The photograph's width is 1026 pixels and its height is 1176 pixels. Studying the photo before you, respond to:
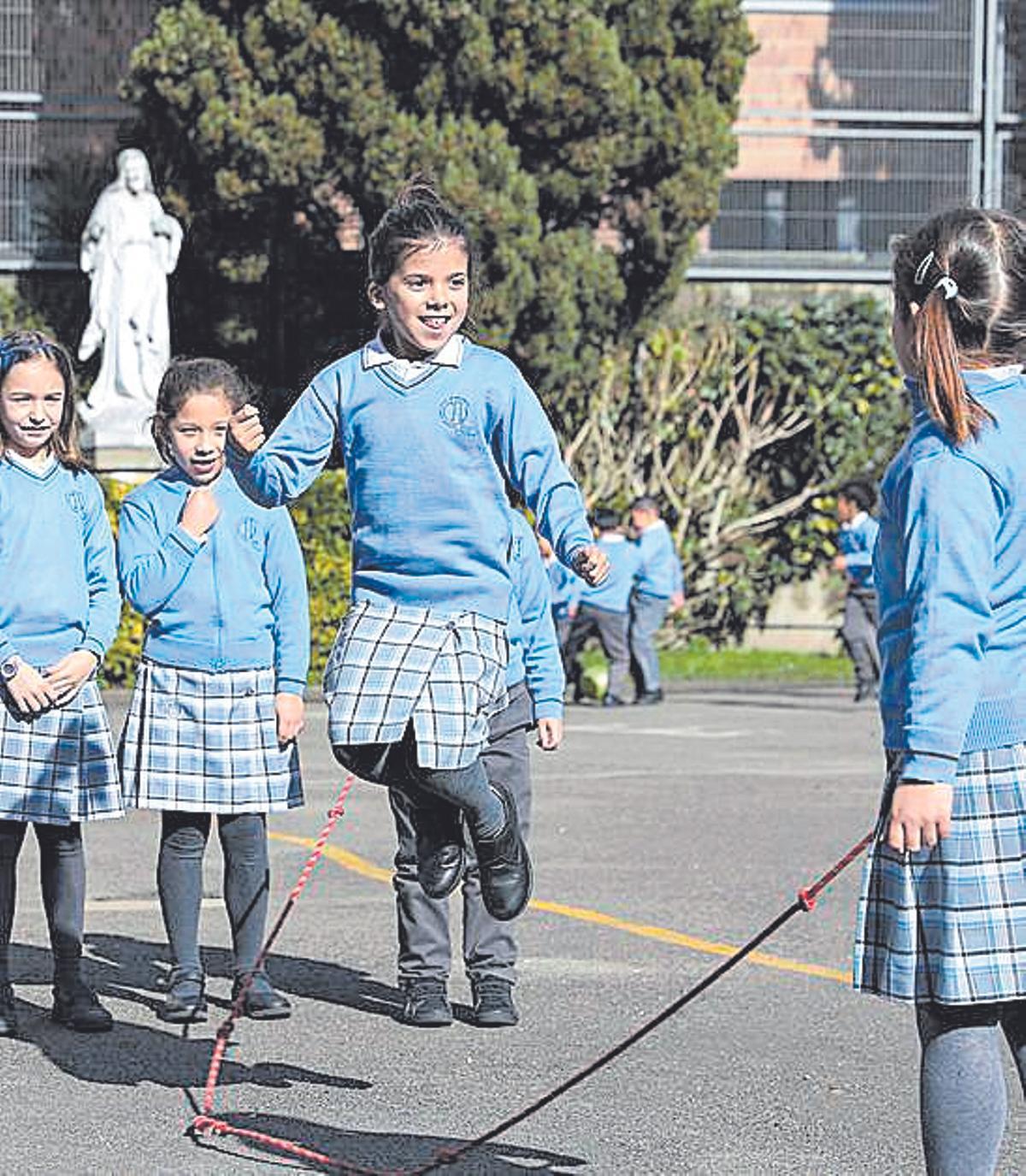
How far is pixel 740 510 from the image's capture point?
26.5 metres

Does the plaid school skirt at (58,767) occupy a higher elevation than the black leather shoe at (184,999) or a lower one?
higher

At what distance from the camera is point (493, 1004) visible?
7.01 meters

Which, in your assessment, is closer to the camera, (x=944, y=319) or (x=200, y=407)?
(x=944, y=319)

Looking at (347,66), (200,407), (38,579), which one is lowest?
(38,579)

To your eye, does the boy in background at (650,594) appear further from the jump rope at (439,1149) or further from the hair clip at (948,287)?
the hair clip at (948,287)

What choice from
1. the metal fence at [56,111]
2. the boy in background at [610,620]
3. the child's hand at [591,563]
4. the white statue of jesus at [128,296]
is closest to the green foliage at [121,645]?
the white statue of jesus at [128,296]

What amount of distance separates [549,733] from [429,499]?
3.99ft

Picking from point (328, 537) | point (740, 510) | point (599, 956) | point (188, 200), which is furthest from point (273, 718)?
point (740, 510)

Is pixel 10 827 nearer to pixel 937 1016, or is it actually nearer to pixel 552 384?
pixel 937 1016

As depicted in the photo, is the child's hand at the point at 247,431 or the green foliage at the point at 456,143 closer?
the child's hand at the point at 247,431

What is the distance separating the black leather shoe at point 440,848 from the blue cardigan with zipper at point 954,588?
61.2 inches

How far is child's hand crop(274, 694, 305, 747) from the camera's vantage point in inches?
281

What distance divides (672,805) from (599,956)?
4.36 metres

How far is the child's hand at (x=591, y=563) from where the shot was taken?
→ 557 cm
